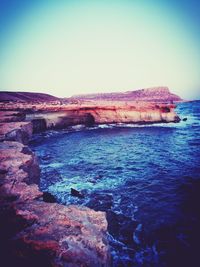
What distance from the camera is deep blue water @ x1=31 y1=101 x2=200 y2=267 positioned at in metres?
5.20

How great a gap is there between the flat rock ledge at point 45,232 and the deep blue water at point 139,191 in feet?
8.35

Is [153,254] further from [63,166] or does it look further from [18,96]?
[18,96]

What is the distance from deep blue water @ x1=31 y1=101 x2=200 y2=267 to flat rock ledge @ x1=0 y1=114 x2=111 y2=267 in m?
2.55

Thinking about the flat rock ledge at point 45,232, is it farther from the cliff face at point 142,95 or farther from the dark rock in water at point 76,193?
the cliff face at point 142,95

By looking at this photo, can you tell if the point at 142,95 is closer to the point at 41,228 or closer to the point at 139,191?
the point at 139,191

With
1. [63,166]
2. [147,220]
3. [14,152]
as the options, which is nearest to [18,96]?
[63,166]

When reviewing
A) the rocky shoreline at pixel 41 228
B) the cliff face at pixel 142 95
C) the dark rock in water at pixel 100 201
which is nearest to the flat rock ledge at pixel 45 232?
the rocky shoreline at pixel 41 228

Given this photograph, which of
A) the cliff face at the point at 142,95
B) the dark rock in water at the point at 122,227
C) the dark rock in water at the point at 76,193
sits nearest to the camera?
the dark rock in water at the point at 122,227

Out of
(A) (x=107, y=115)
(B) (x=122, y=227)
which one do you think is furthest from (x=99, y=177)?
(A) (x=107, y=115)

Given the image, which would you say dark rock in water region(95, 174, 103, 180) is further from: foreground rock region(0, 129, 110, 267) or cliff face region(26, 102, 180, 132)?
cliff face region(26, 102, 180, 132)

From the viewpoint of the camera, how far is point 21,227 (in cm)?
301

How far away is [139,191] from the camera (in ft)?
27.5

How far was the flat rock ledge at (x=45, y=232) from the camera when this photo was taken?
7.99 feet

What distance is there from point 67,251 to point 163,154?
1272cm
